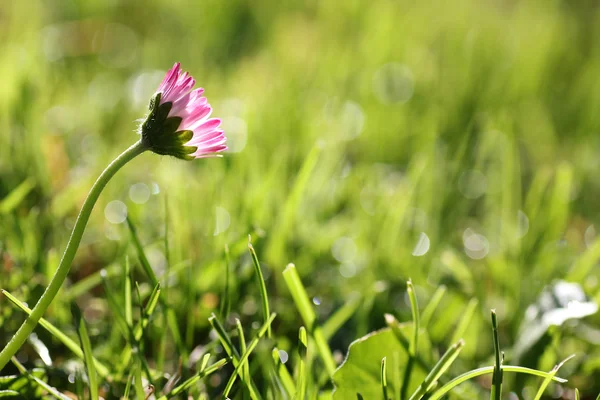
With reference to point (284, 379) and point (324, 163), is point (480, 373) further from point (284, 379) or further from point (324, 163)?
point (324, 163)

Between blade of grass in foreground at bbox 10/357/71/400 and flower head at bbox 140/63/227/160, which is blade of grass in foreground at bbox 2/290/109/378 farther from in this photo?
flower head at bbox 140/63/227/160

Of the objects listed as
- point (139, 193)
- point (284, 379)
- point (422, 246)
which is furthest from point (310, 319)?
point (139, 193)

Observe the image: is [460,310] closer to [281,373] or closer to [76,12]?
[281,373]

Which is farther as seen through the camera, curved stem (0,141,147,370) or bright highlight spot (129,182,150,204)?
bright highlight spot (129,182,150,204)

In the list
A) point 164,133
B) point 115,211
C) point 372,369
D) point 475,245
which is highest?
point 164,133

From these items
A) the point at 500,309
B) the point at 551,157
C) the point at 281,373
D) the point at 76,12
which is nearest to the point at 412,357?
the point at 281,373

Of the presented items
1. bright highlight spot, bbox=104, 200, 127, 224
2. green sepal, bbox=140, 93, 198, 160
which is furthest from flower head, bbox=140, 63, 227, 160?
bright highlight spot, bbox=104, 200, 127, 224

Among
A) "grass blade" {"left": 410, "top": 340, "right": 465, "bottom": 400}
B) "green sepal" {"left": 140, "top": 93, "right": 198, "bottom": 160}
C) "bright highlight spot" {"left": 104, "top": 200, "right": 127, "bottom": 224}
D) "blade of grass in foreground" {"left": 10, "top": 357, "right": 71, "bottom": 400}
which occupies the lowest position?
"grass blade" {"left": 410, "top": 340, "right": 465, "bottom": 400}
